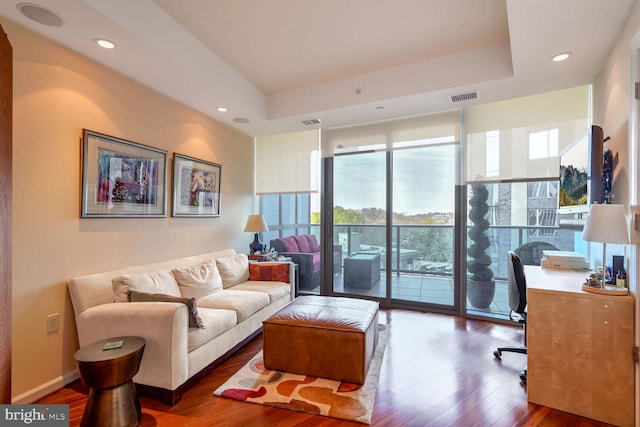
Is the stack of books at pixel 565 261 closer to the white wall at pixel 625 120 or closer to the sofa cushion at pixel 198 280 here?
the white wall at pixel 625 120

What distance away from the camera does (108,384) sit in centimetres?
167

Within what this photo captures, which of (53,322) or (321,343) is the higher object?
(53,322)

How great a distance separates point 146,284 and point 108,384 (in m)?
0.88

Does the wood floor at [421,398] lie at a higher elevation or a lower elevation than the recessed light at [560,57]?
lower

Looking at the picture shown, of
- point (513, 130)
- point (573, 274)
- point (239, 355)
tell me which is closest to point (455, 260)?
point (573, 274)

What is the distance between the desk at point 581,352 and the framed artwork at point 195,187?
336 cm

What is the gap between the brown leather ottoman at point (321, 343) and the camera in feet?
7.19

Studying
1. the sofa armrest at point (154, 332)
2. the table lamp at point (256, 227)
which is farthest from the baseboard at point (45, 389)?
the table lamp at point (256, 227)

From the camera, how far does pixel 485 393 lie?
211cm

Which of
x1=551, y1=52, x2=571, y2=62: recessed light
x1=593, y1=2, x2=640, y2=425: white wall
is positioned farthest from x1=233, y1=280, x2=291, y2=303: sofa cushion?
x1=551, y1=52, x2=571, y2=62: recessed light

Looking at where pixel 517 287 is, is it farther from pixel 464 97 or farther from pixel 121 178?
pixel 121 178

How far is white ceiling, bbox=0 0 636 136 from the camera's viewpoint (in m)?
1.99

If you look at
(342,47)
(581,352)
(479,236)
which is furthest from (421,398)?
(342,47)

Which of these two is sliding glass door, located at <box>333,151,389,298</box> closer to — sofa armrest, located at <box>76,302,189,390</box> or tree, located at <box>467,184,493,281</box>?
tree, located at <box>467,184,493,281</box>
